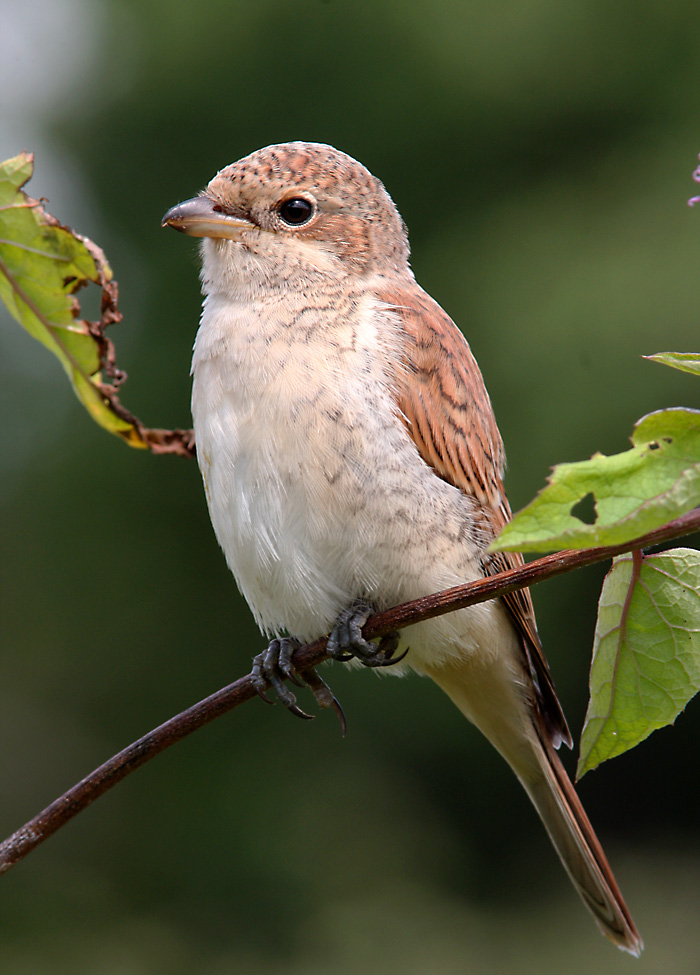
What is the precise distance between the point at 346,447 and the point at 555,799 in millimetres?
1305

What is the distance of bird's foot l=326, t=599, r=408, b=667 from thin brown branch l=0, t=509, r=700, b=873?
54 cm

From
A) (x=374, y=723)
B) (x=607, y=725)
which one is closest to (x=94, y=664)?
(x=374, y=723)

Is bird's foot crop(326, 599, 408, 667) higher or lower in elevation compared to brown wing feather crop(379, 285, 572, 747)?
lower

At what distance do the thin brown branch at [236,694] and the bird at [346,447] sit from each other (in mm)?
620

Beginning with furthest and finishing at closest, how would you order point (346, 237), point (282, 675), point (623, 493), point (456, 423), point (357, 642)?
1. point (346, 237)
2. point (456, 423)
3. point (282, 675)
4. point (357, 642)
5. point (623, 493)

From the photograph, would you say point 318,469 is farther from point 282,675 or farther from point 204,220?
point 204,220

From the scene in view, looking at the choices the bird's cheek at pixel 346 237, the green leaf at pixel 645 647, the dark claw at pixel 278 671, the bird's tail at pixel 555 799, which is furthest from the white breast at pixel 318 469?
the green leaf at pixel 645 647

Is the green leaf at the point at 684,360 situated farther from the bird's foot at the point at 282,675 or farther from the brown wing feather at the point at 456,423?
the bird's foot at the point at 282,675

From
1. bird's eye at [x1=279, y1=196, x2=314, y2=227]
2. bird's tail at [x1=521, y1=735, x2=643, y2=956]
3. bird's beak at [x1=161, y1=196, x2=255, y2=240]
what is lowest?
bird's tail at [x1=521, y1=735, x2=643, y2=956]

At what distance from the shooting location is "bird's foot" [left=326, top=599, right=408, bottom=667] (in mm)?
2342

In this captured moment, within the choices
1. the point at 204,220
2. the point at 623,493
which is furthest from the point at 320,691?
the point at 623,493

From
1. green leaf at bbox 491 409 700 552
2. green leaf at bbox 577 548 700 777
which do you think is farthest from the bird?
green leaf at bbox 491 409 700 552

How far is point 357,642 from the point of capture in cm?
234

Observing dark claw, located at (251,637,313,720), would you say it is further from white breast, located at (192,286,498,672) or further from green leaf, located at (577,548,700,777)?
green leaf, located at (577,548,700,777)
